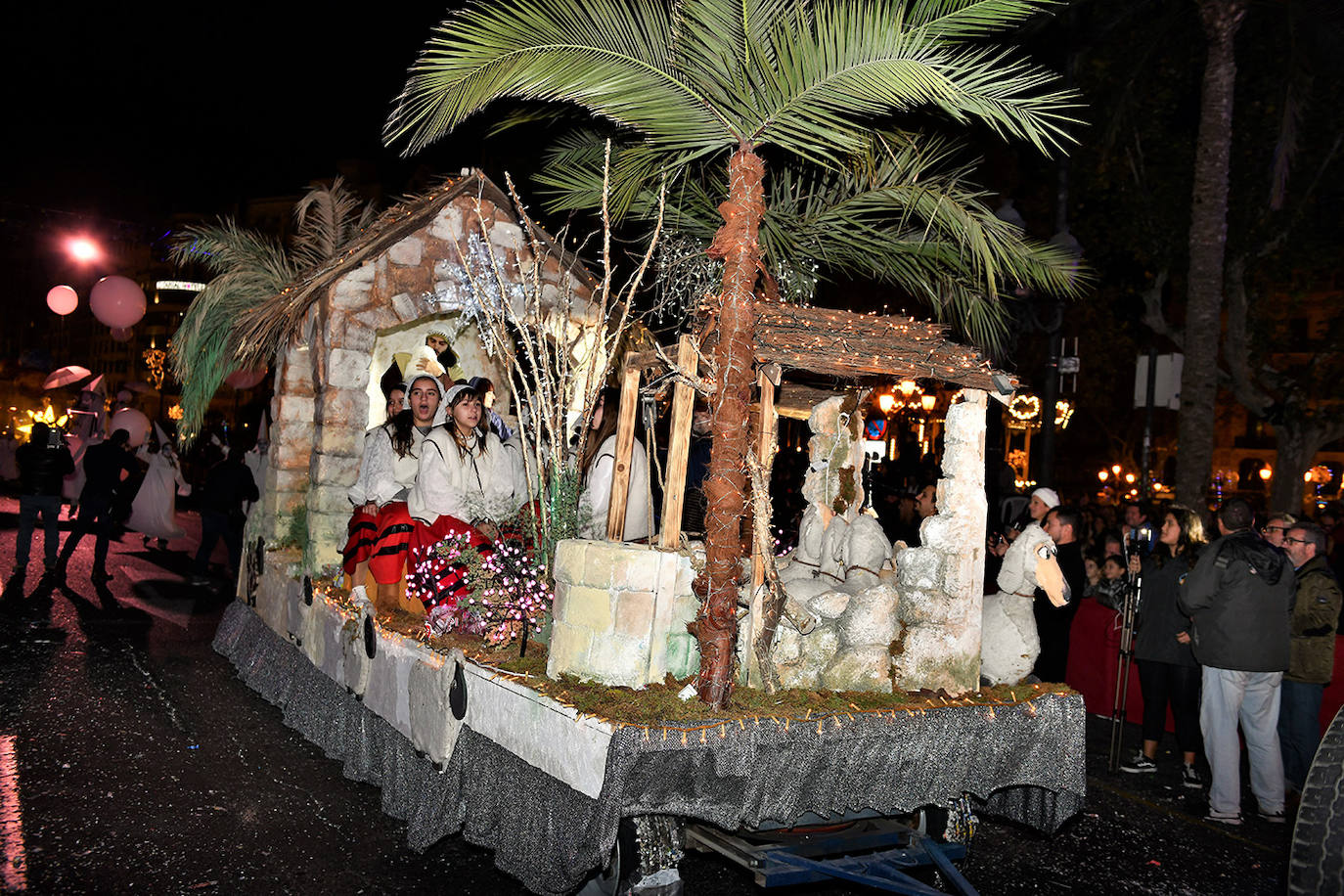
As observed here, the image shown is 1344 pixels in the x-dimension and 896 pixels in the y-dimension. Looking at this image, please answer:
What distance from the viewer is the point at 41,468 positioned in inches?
496

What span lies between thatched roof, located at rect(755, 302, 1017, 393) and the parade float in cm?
1

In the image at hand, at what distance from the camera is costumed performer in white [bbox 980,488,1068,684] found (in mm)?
5941

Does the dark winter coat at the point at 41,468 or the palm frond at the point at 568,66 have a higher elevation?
the palm frond at the point at 568,66

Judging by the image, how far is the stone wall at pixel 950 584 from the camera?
5.55 metres

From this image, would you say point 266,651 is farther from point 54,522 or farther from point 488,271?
point 54,522

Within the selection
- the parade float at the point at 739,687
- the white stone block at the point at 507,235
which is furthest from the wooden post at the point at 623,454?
the white stone block at the point at 507,235

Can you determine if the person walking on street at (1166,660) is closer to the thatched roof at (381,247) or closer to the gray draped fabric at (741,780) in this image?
the gray draped fabric at (741,780)

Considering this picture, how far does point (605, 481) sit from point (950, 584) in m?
2.31

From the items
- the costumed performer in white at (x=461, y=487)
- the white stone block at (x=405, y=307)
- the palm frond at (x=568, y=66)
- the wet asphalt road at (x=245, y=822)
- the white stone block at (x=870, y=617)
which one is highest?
the palm frond at (x=568, y=66)

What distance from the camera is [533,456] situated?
7.73m

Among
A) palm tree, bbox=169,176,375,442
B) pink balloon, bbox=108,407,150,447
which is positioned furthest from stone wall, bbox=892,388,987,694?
pink balloon, bbox=108,407,150,447

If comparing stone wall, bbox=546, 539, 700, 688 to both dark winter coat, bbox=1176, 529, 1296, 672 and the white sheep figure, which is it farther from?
dark winter coat, bbox=1176, 529, 1296, 672

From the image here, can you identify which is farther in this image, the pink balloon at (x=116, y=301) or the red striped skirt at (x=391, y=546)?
the pink balloon at (x=116, y=301)

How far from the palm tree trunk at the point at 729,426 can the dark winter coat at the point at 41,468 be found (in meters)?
10.8
